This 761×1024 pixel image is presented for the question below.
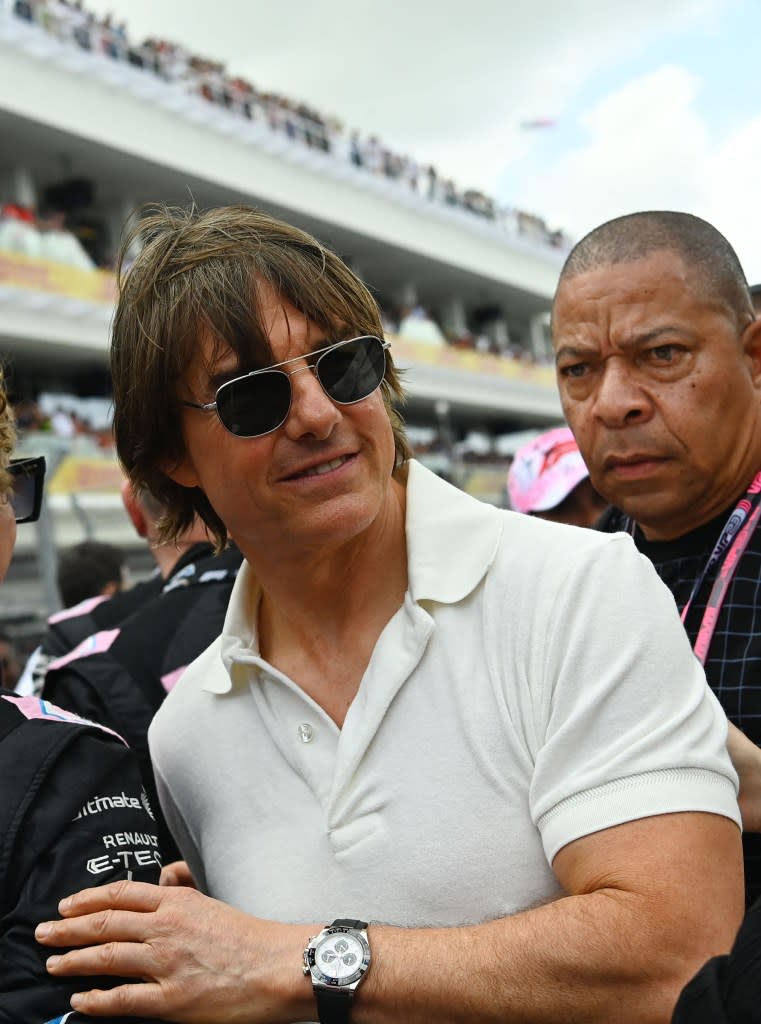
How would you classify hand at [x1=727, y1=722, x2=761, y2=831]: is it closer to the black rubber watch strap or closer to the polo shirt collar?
the polo shirt collar

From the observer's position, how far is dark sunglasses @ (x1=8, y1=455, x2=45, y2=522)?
1975 millimetres

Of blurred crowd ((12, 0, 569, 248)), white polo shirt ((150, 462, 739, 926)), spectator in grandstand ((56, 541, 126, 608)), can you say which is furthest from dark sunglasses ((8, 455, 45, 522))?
blurred crowd ((12, 0, 569, 248))

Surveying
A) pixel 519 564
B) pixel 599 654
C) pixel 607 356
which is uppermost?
pixel 607 356

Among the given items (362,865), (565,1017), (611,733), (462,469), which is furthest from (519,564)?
(462,469)

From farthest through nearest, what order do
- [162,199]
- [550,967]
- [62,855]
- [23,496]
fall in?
[162,199] < [23,496] < [62,855] < [550,967]

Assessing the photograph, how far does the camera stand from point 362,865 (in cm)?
157

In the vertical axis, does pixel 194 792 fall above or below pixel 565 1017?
above

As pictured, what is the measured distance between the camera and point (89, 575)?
6.12 meters

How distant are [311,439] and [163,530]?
1.89ft

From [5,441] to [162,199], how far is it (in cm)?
1584

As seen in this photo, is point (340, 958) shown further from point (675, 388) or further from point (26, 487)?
point (675, 388)

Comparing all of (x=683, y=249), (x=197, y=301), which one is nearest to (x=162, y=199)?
(x=683, y=249)

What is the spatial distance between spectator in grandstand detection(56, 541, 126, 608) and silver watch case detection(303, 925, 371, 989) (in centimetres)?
476

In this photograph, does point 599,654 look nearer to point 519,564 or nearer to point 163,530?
point 519,564
